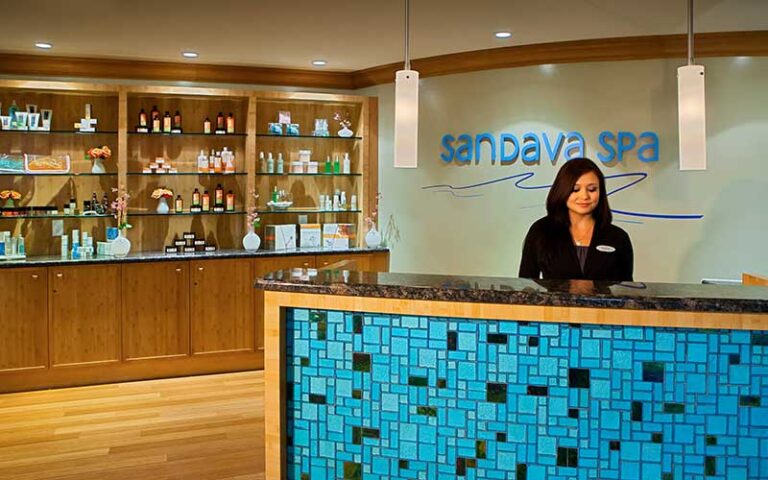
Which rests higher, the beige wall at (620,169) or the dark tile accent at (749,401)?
the beige wall at (620,169)

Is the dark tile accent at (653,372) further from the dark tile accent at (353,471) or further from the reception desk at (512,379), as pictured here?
the dark tile accent at (353,471)

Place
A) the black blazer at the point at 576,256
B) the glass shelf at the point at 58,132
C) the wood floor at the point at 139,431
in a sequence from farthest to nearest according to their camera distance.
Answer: the glass shelf at the point at 58,132 → the wood floor at the point at 139,431 → the black blazer at the point at 576,256

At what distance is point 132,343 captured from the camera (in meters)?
5.93

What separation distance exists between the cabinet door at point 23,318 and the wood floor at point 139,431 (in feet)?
0.88

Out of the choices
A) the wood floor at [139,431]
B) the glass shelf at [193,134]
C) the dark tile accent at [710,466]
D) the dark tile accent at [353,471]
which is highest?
the glass shelf at [193,134]

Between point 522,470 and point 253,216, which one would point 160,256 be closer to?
point 253,216

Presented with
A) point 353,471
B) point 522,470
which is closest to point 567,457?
point 522,470

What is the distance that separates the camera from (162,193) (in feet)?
21.2

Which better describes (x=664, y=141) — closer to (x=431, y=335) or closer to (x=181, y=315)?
(x=431, y=335)

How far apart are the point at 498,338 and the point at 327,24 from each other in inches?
116

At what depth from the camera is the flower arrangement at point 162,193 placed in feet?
21.2

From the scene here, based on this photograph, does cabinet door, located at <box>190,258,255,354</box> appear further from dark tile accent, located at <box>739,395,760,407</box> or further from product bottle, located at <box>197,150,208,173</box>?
dark tile accent, located at <box>739,395,760,407</box>

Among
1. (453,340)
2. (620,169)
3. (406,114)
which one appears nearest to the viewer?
(453,340)

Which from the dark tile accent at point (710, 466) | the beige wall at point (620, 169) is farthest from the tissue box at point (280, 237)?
the dark tile accent at point (710, 466)
